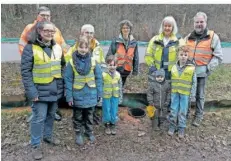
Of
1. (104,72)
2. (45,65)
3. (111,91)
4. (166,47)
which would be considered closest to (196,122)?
(166,47)

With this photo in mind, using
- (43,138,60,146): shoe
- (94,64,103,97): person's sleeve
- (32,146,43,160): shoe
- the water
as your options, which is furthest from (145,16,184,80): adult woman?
the water

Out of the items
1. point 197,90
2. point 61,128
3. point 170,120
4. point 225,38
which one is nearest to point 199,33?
point 197,90

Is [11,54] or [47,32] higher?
[47,32]

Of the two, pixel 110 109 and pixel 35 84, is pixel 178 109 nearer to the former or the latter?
pixel 110 109

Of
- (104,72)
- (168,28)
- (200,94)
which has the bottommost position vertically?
(200,94)

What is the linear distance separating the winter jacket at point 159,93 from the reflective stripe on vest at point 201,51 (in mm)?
591

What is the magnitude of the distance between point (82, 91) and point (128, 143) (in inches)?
44.2

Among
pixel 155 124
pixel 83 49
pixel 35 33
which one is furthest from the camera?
pixel 155 124

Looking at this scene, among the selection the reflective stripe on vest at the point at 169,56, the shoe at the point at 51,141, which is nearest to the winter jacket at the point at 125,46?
the reflective stripe on vest at the point at 169,56

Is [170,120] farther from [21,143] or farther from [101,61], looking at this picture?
[21,143]

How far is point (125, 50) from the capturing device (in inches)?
203

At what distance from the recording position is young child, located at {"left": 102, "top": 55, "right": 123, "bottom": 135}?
4635mm

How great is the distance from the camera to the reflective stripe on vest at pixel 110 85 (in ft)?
15.3

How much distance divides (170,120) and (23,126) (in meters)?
2.35
